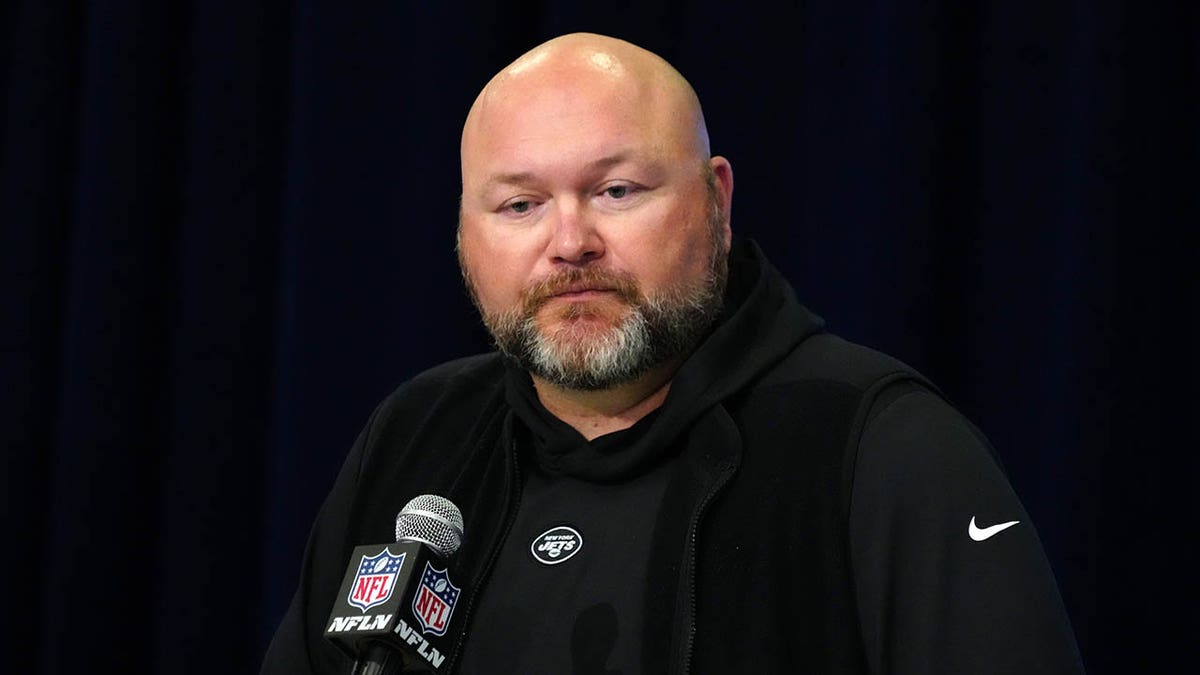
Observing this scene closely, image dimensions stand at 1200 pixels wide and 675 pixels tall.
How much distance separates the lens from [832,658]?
1.36 meters

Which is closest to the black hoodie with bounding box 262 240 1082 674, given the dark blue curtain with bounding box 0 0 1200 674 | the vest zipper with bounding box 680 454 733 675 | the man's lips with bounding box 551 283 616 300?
the vest zipper with bounding box 680 454 733 675

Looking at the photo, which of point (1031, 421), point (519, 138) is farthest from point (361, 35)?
point (1031, 421)

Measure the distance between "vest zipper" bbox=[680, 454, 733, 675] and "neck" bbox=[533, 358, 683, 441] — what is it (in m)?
0.17

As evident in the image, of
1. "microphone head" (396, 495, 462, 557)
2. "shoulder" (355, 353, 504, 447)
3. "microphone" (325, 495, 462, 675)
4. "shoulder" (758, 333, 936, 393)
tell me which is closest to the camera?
"microphone" (325, 495, 462, 675)

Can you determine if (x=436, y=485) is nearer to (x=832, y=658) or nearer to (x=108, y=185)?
(x=832, y=658)

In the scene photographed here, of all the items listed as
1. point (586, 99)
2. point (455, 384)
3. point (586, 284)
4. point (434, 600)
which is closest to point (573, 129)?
point (586, 99)

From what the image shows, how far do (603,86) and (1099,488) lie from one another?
94 centimetres

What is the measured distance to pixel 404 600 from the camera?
117 cm

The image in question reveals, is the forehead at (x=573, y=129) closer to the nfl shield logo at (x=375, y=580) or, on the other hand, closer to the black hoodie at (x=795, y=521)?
the black hoodie at (x=795, y=521)

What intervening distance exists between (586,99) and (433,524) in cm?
52

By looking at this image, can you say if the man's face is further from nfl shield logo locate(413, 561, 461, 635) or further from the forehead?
Result: nfl shield logo locate(413, 561, 461, 635)

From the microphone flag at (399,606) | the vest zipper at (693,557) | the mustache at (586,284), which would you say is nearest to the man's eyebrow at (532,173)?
the mustache at (586,284)

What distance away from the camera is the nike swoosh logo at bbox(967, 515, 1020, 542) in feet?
4.30

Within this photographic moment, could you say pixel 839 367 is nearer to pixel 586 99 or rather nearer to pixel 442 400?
pixel 586 99
